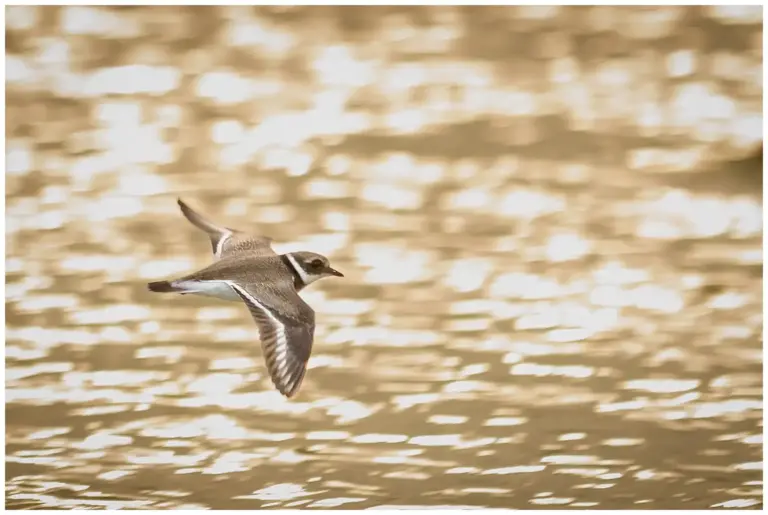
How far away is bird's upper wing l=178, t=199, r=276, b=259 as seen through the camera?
3.57 meters

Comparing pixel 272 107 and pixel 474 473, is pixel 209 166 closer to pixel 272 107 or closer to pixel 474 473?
pixel 272 107

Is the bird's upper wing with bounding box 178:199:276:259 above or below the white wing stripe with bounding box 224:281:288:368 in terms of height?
above

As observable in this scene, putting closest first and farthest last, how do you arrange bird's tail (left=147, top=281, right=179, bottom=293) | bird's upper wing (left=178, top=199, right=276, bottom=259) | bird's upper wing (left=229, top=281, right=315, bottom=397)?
bird's upper wing (left=229, top=281, right=315, bottom=397), bird's tail (left=147, top=281, right=179, bottom=293), bird's upper wing (left=178, top=199, right=276, bottom=259)

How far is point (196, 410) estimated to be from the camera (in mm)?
3660

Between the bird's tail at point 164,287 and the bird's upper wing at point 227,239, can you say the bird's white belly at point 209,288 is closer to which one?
the bird's tail at point 164,287

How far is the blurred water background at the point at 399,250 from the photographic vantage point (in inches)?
142

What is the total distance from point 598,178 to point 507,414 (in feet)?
3.03

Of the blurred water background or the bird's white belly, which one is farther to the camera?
the blurred water background

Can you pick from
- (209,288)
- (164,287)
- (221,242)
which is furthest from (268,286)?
(221,242)

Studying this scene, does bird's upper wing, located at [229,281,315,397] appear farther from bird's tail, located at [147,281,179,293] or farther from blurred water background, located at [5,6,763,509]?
blurred water background, located at [5,6,763,509]

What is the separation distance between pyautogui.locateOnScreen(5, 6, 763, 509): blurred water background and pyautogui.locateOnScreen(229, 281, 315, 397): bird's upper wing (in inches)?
23.9

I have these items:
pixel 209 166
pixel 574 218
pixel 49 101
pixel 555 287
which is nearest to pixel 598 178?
pixel 574 218

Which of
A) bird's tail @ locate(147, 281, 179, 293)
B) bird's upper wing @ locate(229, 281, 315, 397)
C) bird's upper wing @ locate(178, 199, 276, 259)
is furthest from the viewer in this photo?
bird's upper wing @ locate(178, 199, 276, 259)

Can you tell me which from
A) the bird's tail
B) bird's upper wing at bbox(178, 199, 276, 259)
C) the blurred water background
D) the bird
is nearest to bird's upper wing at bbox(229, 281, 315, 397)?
the bird
